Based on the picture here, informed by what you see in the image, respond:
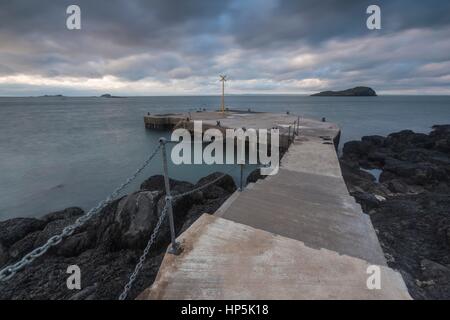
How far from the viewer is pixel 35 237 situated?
7043 mm

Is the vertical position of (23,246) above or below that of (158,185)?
below

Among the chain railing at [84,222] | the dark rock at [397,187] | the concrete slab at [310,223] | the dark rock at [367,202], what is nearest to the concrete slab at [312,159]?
the dark rock at [367,202]

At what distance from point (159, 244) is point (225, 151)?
15.3 metres

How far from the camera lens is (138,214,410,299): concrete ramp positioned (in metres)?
2.51

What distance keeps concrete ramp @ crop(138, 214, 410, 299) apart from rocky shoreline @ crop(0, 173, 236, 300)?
219cm

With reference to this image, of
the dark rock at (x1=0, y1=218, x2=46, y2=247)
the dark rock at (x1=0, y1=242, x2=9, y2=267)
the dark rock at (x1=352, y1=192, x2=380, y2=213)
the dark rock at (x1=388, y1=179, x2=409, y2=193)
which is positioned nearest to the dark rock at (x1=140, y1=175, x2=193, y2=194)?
the dark rock at (x1=0, y1=218, x2=46, y2=247)

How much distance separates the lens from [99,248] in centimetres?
611

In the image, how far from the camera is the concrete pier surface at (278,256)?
254 cm

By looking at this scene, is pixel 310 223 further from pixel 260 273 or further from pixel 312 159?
pixel 312 159
